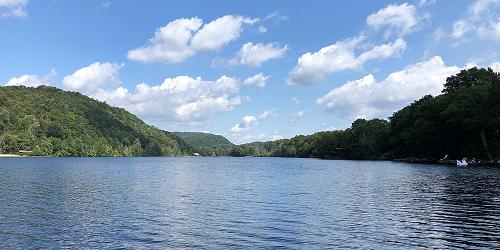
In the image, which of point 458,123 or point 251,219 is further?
point 458,123

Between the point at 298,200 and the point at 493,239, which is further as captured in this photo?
the point at 298,200

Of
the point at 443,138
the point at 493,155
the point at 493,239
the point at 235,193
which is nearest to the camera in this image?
the point at 493,239

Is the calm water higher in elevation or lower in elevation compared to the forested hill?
lower

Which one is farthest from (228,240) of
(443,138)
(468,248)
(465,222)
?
(443,138)

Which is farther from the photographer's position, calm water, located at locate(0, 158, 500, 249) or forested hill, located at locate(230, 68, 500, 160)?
forested hill, located at locate(230, 68, 500, 160)

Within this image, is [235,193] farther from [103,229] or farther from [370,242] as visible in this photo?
[370,242]

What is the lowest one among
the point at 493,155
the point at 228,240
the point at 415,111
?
the point at 228,240

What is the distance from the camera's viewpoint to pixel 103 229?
31.1 meters

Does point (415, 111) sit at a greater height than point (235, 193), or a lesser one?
greater

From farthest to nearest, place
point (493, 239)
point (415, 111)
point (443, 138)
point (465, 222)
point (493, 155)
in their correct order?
point (415, 111)
point (443, 138)
point (493, 155)
point (465, 222)
point (493, 239)

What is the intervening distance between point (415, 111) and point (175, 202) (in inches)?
5961

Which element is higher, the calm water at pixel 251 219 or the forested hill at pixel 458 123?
the forested hill at pixel 458 123

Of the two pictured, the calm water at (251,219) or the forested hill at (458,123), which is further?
the forested hill at (458,123)

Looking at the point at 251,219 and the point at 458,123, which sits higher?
the point at 458,123
